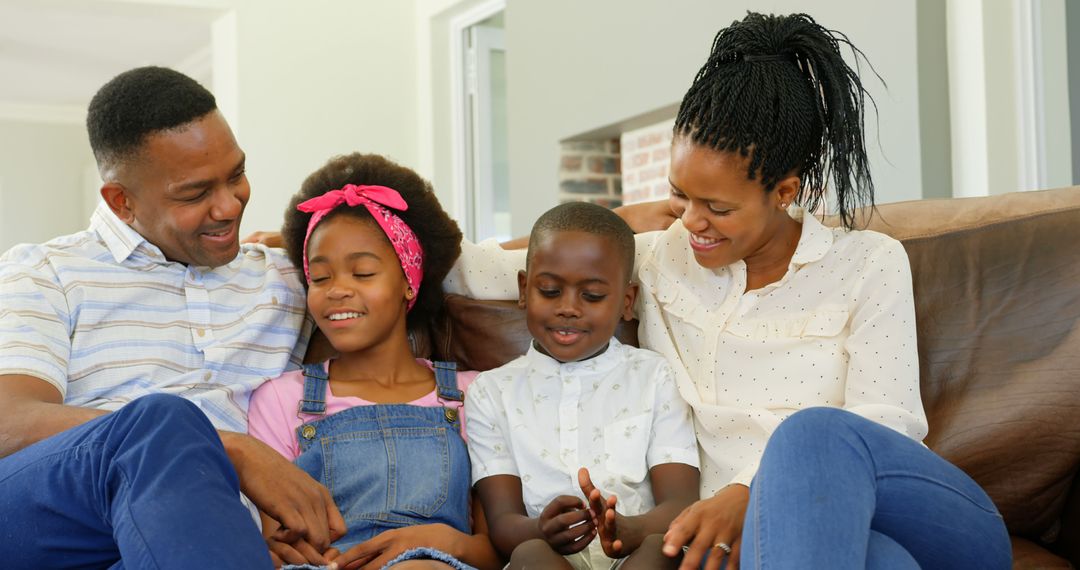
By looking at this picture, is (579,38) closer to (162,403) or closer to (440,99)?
(440,99)

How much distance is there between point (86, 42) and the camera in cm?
765

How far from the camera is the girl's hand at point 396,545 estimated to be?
150cm

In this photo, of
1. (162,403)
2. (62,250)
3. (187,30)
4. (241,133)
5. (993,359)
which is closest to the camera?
(162,403)

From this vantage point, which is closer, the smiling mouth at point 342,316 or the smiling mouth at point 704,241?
the smiling mouth at point 704,241

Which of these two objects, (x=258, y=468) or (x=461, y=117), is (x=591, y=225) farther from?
(x=461, y=117)

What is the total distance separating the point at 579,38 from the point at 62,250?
3703 millimetres

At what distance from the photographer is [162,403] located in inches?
51.4

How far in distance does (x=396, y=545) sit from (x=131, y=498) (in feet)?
1.40

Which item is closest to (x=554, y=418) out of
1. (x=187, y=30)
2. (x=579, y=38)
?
(x=579, y=38)

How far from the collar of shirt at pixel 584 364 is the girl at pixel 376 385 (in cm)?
17

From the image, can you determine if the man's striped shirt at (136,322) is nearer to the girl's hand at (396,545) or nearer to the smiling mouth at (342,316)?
the smiling mouth at (342,316)

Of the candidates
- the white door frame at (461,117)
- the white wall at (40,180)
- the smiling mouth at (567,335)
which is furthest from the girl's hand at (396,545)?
the white wall at (40,180)

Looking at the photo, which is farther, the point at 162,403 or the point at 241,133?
the point at 241,133

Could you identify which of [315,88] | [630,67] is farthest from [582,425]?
[315,88]
